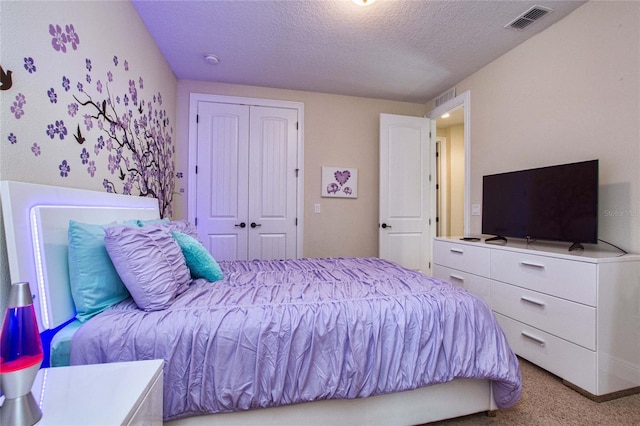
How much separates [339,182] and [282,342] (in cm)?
260

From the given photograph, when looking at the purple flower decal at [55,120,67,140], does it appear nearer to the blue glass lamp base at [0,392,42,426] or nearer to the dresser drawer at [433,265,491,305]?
the blue glass lamp base at [0,392,42,426]

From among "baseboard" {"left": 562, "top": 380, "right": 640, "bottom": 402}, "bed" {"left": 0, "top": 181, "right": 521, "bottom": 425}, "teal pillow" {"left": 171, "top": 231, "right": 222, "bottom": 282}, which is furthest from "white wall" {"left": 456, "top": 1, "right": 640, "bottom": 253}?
"teal pillow" {"left": 171, "top": 231, "right": 222, "bottom": 282}

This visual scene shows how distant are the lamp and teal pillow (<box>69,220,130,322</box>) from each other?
0.52 m

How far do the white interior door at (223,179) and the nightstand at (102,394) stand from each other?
235 cm

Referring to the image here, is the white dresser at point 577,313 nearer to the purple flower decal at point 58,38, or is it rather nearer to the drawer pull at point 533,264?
the drawer pull at point 533,264

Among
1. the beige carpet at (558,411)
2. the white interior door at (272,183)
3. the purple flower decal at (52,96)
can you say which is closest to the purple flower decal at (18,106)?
the purple flower decal at (52,96)

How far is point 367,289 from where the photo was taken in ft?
4.68

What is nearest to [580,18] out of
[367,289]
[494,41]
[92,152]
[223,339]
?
[494,41]

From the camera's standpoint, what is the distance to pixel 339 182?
3.52 m

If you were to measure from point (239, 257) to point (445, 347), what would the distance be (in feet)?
8.19

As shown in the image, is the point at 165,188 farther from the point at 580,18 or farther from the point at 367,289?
the point at 580,18

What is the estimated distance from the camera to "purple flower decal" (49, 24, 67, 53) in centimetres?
121

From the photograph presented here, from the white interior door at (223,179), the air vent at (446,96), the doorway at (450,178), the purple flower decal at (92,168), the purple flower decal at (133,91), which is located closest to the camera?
the purple flower decal at (92,168)

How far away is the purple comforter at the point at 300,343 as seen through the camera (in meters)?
1.06
